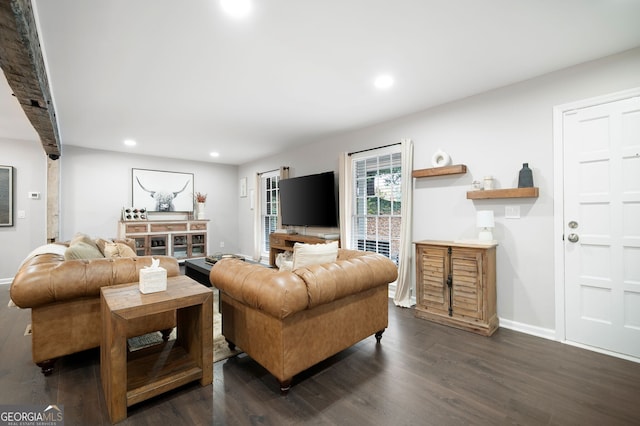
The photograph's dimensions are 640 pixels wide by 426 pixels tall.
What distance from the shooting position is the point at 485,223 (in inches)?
114

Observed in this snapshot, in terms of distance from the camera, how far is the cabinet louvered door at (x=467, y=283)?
9.27ft

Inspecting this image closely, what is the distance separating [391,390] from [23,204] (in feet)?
21.4

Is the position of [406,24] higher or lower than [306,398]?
higher

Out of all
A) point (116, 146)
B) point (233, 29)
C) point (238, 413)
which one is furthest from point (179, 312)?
point (116, 146)

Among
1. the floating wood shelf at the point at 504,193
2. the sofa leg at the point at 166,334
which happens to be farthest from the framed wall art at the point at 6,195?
the floating wood shelf at the point at 504,193

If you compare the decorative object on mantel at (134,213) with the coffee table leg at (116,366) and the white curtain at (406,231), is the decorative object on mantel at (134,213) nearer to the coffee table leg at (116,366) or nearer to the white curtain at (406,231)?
the coffee table leg at (116,366)

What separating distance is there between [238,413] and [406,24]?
2.80 m

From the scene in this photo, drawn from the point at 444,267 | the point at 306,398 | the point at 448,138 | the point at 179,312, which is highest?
the point at 448,138

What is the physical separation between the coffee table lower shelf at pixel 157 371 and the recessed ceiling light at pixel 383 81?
2943mm

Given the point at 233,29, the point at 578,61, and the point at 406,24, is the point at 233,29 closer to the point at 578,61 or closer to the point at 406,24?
the point at 406,24

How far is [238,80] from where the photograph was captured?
285 cm

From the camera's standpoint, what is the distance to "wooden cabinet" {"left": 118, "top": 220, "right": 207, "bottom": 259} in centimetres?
570

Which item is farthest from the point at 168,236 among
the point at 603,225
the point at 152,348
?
the point at 603,225

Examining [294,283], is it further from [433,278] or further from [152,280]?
[433,278]
